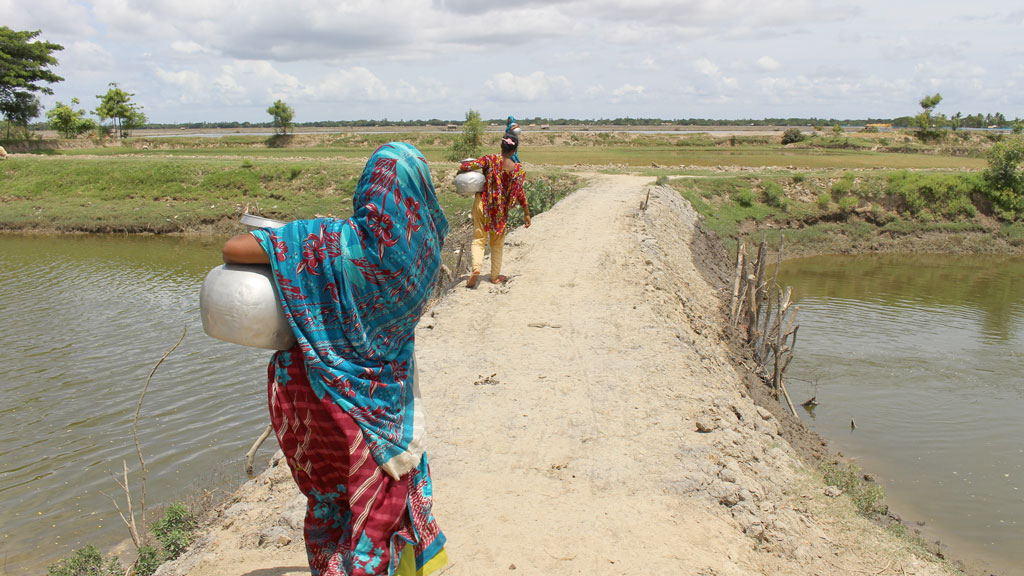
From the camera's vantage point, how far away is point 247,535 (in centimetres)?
370

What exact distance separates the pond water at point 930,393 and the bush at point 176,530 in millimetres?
5710

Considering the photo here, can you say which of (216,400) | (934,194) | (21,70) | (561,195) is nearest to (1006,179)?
(934,194)

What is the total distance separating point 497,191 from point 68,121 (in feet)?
142

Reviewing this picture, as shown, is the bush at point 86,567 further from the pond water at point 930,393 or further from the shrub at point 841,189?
the shrub at point 841,189

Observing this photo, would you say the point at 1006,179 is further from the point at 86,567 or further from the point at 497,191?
the point at 86,567

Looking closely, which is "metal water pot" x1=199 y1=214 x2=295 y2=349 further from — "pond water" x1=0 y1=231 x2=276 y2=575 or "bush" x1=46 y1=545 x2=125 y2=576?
"pond water" x1=0 y1=231 x2=276 y2=575

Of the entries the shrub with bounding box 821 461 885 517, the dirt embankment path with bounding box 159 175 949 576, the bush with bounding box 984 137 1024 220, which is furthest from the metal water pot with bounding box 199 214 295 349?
the bush with bounding box 984 137 1024 220

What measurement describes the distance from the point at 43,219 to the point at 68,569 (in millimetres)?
20762

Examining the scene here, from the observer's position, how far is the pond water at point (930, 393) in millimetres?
6422

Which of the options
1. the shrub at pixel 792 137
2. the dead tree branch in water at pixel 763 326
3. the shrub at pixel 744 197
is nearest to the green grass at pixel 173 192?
the shrub at pixel 744 197

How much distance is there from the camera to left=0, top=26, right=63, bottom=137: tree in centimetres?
3172

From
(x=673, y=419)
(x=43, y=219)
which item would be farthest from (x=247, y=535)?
(x=43, y=219)

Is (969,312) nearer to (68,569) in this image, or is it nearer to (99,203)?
(68,569)

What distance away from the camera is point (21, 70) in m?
32.0
